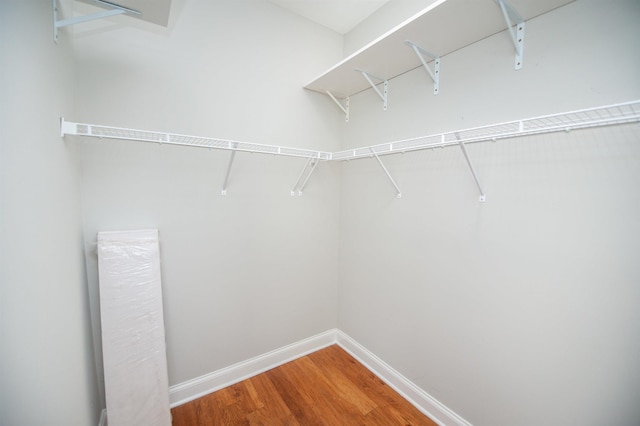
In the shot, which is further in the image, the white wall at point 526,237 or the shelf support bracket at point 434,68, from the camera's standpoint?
the shelf support bracket at point 434,68

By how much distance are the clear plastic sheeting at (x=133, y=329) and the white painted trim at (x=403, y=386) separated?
4.53 ft

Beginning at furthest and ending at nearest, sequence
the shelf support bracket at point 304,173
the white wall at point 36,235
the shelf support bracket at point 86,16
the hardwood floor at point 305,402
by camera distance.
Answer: the shelf support bracket at point 304,173
the hardwood floor at point 305,402
the shelf support bracket at point 86,16
the white wall at point 36,235

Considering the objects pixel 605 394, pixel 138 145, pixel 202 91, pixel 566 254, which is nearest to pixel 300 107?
pixel 202 91

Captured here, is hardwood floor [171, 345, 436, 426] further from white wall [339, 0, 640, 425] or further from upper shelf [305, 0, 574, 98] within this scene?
upper shelf [305, 0, 574, 98]

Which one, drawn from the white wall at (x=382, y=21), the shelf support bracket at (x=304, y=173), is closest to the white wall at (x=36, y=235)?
the shelf support bracket at (x=304, y=173)

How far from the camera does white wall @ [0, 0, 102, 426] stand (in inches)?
28.1

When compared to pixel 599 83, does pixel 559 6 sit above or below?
above

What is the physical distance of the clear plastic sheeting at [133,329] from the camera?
4.46 ft

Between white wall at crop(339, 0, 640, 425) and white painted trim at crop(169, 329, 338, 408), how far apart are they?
0.71 m

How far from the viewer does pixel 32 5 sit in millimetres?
883

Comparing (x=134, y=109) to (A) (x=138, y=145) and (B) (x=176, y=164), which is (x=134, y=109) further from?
(B) (x=176, y=164)

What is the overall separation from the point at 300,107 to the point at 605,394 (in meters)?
2.25

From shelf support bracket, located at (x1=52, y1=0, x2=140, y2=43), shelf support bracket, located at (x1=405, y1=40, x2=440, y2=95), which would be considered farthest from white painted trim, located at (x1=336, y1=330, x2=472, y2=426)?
shelf support bracket, located at (x1=52, y1=0, x2=140, y2=43)

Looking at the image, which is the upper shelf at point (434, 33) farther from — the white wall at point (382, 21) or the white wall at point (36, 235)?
the white wall at point (36, 235)
